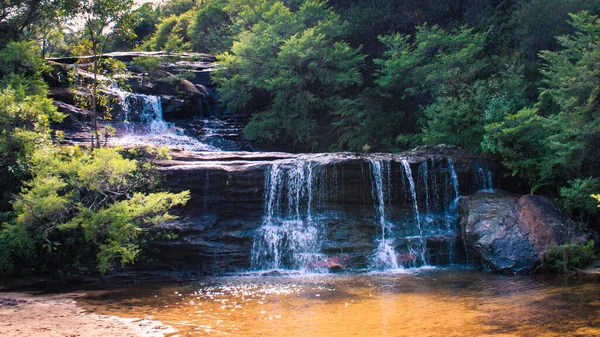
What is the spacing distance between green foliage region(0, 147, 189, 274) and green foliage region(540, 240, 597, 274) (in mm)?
8642

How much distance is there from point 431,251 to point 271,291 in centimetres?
505

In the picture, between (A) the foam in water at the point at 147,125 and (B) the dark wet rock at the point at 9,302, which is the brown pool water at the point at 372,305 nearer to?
(B) the dark wet rock at the point at 9,302

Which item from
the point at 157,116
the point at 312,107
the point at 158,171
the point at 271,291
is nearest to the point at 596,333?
the point at 271,291

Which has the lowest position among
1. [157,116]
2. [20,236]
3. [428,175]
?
[20,236]

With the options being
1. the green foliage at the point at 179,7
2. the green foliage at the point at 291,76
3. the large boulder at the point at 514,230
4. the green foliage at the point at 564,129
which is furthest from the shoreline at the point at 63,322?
the green foliage at the point at 179,7

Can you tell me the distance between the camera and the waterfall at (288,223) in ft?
40.8

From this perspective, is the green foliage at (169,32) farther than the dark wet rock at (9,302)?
Yes

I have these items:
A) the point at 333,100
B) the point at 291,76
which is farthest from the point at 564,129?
the point at 291,76

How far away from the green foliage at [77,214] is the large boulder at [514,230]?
7427mm

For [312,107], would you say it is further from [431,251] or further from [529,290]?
[529,290]

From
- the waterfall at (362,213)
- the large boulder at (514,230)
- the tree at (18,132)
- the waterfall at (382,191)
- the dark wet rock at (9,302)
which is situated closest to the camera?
the dark wet rock at (9,302)

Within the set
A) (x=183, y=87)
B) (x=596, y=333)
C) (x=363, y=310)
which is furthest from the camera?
(x=183, y=87)

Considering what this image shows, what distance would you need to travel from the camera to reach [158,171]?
12641 mm

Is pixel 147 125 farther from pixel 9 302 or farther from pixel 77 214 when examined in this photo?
pixel 9 302
